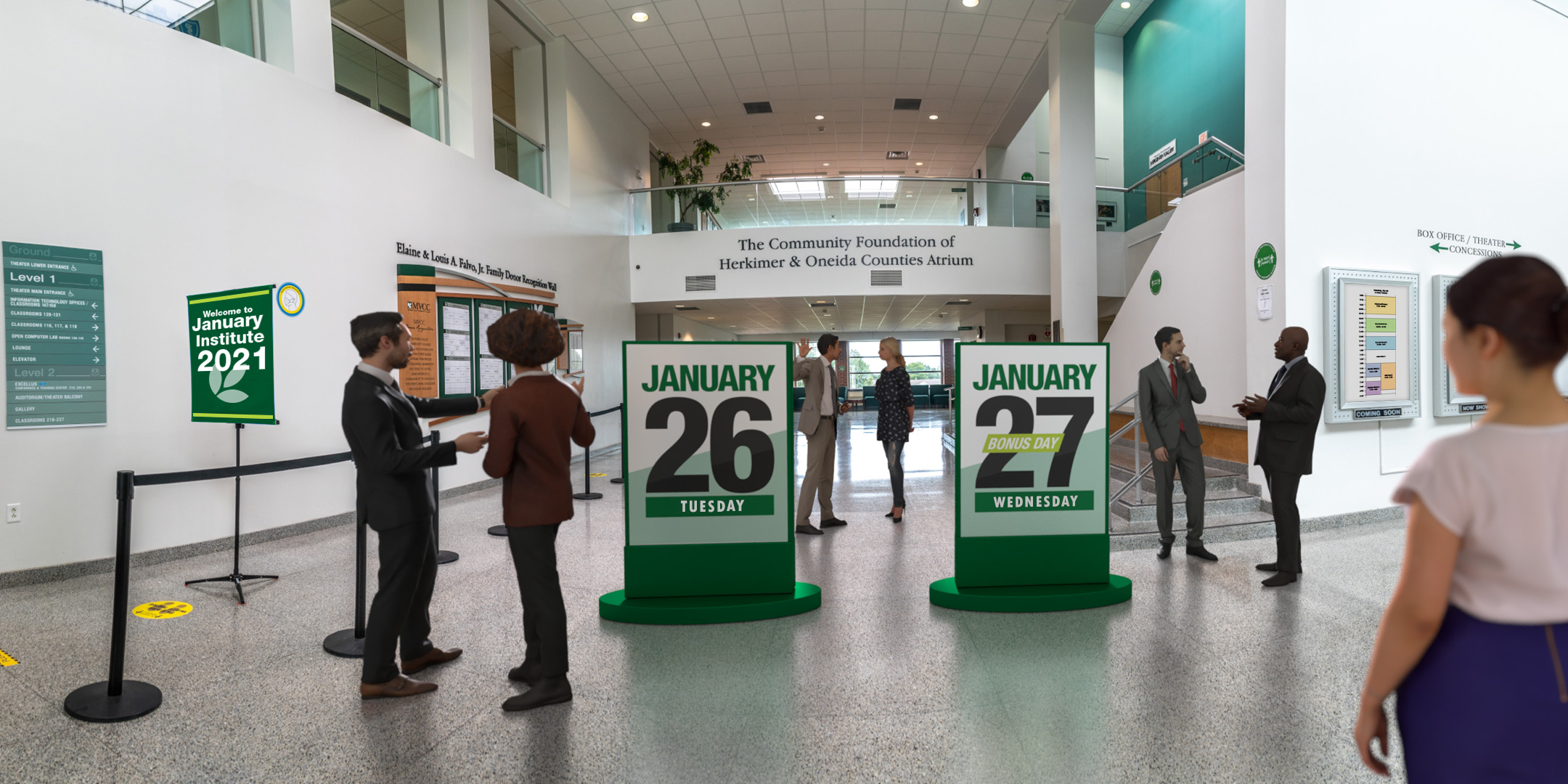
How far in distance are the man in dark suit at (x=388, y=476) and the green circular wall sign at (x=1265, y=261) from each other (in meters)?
5.41

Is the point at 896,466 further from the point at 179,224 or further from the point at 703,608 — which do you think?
the point at 179,224

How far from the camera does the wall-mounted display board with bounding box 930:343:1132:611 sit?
12.5 ft

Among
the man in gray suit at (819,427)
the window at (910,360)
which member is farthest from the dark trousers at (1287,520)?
the window at (910,360)

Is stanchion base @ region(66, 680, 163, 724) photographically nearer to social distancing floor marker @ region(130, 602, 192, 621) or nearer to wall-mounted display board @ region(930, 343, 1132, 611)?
social distancing floor marker @ region(130, 602, 192, 621)

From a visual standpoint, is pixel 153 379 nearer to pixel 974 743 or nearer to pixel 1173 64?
pixel 974 743

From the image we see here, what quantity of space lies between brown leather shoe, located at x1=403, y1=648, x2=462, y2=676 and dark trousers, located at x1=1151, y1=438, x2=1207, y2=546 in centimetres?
405

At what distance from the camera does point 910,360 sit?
27.0m

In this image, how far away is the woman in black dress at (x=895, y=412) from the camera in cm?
600

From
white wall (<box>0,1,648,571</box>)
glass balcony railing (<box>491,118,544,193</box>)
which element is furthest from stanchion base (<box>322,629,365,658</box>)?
glass balcony railing (<box>491,118,544,193</box>)

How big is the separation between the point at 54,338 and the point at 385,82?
3.60 metres

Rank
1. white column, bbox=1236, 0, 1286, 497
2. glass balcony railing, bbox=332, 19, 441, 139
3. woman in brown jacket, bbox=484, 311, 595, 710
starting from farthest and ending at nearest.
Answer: glass balcony railing, bbox=332, 19, 441, 139
white column, bbox=1236, 0, 1286, 497
woman in brown jacket, bbox=484, 311, 595, 710

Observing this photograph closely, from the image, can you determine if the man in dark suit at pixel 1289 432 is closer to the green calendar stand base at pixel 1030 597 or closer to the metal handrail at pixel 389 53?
the green calendar stand base at pixel 1030 597

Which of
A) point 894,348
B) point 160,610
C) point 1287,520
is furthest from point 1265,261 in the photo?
point 160,610

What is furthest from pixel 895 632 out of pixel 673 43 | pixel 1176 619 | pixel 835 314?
pixel 835 314
